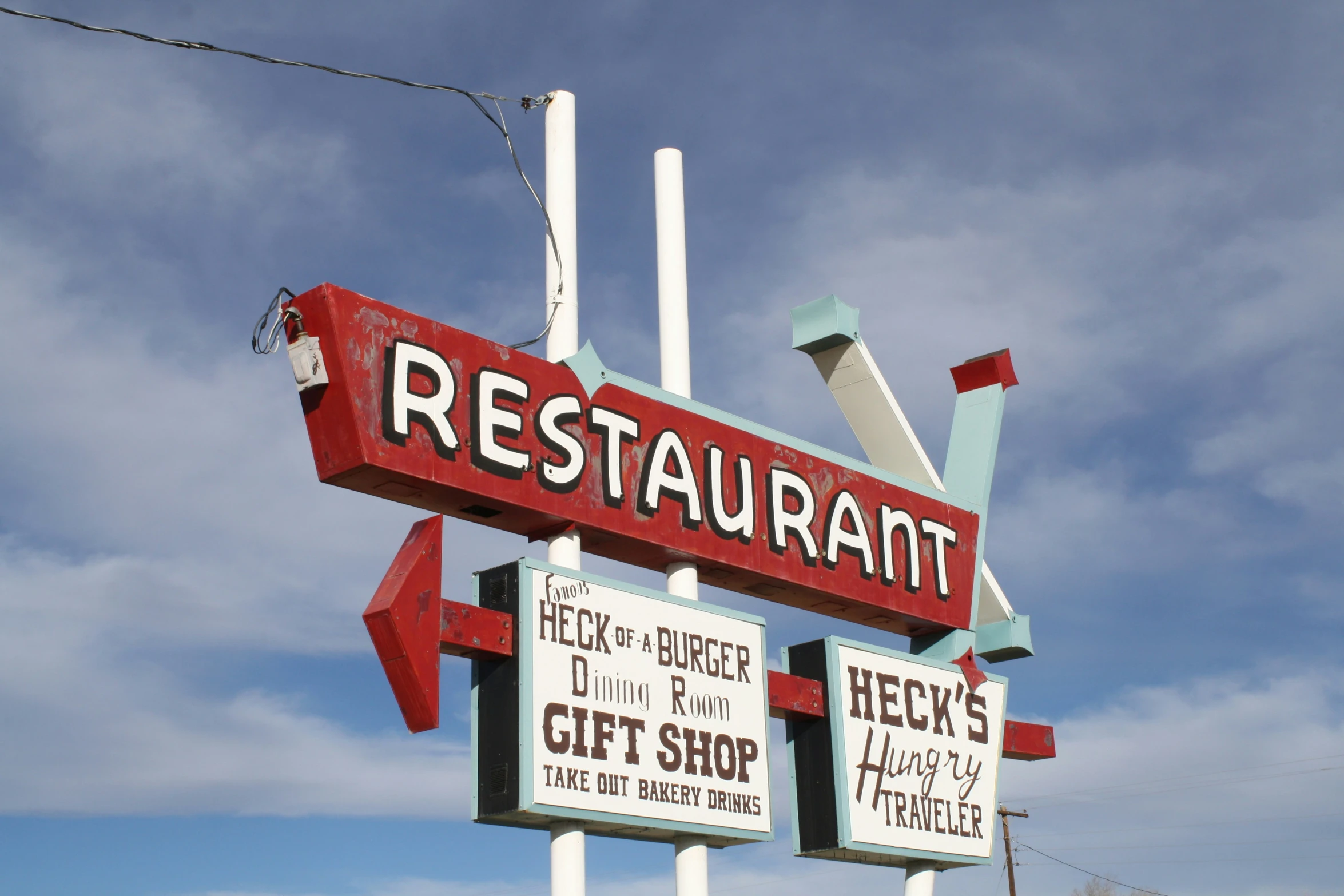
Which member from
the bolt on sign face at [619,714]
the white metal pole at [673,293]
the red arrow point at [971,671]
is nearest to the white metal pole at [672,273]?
the white metal pole at [673,293]

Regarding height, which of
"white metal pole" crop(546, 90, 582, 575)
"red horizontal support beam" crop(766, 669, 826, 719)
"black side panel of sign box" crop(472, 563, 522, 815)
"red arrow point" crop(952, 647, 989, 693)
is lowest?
"black side panel of sign box" crop(472, 563, 522, 815)

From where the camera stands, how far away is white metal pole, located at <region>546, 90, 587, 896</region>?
9094 mm

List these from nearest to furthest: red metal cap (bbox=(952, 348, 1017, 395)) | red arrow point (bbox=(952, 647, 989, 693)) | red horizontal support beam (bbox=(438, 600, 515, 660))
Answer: red horizontal support beam (bbox=(438, 600, 515, 660))
red arrow point (bbox=(952, 647, 989, 693))
red metal cap (bbox=(952, 348, 1017, 395))

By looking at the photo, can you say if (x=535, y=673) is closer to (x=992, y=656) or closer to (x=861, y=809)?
(x=861, y=809)

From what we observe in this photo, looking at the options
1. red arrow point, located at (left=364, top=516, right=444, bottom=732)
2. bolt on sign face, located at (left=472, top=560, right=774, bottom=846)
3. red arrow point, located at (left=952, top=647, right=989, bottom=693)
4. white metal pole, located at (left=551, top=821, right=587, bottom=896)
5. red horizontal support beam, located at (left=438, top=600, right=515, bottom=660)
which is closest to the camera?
red arrow point, located at (left=364, top=516, right=444, bottom=732)

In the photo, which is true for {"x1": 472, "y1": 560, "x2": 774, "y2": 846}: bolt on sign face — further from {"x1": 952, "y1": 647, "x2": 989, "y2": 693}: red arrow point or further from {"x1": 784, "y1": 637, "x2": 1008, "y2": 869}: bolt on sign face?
{"x1": 952, "y1": 647, "x2": 989, "y2": 693}: red arrow point

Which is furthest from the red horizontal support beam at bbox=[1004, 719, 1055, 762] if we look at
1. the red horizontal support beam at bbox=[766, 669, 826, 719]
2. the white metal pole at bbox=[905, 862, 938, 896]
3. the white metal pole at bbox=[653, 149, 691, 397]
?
the white metal pole at bbox=[653, 149, 691, 397]

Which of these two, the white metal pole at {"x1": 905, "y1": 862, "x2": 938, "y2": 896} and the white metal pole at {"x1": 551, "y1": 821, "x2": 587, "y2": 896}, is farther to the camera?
the white metal pole at {"x1": 905, "y1": 862, "x2": 938, "y2": 896}

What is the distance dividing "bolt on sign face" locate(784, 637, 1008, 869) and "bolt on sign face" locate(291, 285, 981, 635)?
0.55m

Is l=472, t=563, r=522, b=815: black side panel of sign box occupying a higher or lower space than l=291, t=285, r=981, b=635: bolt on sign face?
lower

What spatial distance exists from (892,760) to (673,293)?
3.86 meters

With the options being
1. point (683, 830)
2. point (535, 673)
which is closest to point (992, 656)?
point (683, 830)

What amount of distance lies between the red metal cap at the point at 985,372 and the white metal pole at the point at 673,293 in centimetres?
368

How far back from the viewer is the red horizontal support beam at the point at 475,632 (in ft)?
28.6
